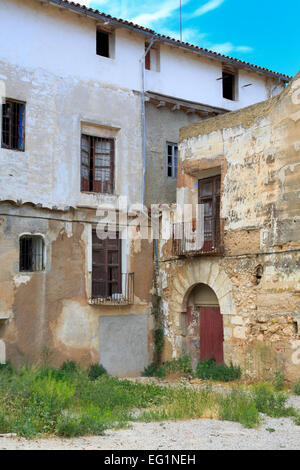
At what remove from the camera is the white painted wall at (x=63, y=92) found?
14102mm


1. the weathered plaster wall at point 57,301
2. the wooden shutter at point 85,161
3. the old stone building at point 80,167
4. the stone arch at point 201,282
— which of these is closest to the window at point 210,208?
the stone arch at point 201,282

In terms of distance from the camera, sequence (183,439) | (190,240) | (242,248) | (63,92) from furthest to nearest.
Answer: (190,240) < (63,92) < (242,248) < (183,439)

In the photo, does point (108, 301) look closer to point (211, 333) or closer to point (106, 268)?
point (106, 268)

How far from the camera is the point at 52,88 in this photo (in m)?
14.8

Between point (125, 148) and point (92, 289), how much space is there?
13.3 ft

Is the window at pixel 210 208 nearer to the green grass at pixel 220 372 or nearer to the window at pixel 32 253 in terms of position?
the green grass at pixel 220 372

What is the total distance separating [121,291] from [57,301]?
2.13m

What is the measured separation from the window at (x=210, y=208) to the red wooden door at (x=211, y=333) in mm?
1804

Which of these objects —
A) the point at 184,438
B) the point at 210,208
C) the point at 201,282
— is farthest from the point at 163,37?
the point at 184,438

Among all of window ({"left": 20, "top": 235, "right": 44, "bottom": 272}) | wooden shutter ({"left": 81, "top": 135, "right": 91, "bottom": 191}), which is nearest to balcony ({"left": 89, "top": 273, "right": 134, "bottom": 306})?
window ({"left": 20, "top": 235, "right": 44, "bottom": 272})

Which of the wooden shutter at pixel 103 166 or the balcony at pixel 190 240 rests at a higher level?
the wooden shutter at pixel 103 166

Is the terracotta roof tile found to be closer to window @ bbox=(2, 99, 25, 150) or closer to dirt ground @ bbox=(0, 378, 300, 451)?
window @ bbox=(2, 99, 25, 150)

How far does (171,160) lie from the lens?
17.5 m
